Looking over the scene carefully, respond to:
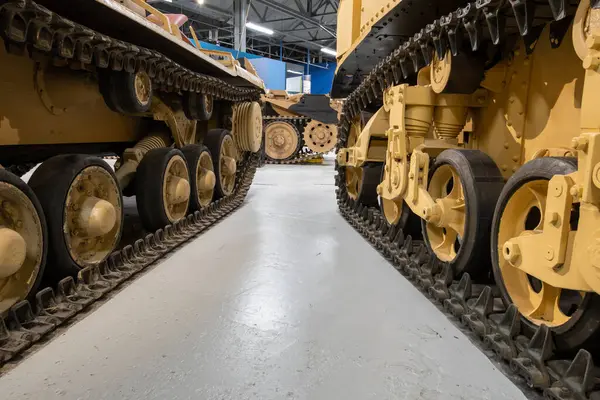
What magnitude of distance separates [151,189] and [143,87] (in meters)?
0.76

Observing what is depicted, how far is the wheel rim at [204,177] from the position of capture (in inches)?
173

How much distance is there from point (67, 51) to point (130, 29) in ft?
2.76

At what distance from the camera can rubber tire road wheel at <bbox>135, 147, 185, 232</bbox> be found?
342cm

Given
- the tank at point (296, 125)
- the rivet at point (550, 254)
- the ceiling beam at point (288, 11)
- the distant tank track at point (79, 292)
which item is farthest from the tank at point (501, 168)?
the ceiling beam at point (288, 11)

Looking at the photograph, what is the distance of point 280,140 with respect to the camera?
11.7 meters

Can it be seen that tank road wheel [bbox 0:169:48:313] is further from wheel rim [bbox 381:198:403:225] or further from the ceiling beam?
the ceiling beam

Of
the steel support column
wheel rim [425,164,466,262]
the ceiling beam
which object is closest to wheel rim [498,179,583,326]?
wheel rim [425,164,466,262]

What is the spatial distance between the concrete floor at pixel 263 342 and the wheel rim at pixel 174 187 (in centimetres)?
58

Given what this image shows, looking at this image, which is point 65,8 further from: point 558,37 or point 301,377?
point 558,37

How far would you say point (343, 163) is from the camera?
4785 millimetres

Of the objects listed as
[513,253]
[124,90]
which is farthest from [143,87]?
[513,253]

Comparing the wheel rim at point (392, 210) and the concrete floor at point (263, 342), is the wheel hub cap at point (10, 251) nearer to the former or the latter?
the concrete floor at point (263, 342)

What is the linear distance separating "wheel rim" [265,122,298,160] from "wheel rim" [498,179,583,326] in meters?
9.84

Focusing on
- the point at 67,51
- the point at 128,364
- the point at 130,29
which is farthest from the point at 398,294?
the point at 130,29
